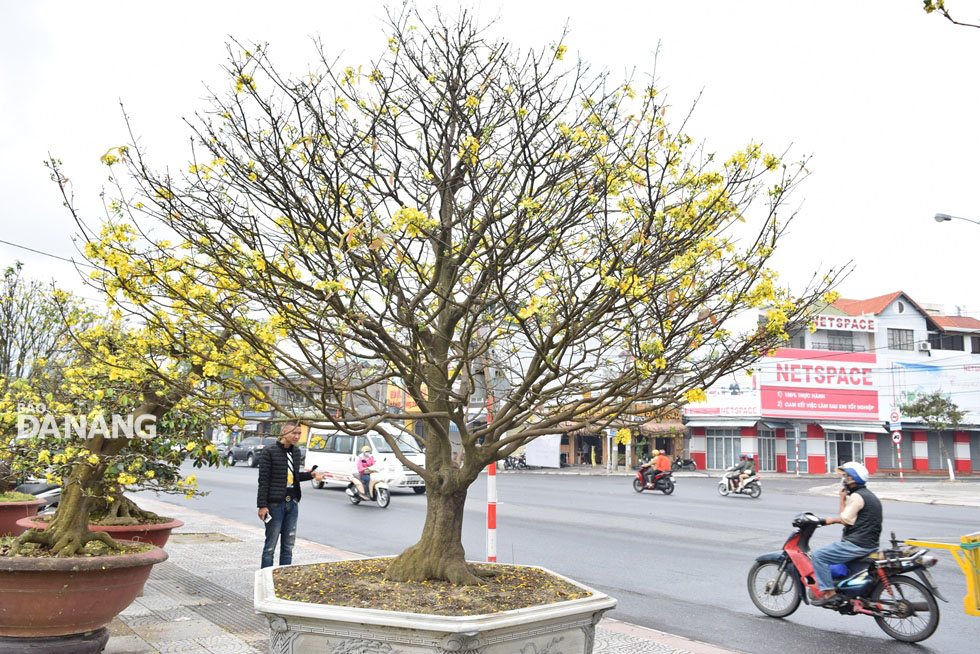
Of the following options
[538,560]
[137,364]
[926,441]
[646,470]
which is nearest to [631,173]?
[137,364]

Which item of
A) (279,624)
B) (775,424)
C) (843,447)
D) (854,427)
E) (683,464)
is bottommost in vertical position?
(279,624)

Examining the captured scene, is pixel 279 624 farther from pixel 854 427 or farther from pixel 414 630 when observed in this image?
pixel 854 427

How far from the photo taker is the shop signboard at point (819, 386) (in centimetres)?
4081

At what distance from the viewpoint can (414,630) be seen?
351cm

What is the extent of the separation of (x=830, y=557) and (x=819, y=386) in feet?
122

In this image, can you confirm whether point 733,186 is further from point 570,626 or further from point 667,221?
point 570,626

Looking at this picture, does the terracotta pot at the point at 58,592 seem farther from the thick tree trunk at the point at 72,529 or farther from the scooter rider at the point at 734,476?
the scooter rider at the point at 734,476

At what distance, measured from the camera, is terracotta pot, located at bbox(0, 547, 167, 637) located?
15.0ft

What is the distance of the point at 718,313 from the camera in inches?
170

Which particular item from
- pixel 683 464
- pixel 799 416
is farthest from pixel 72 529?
pixel 799 416

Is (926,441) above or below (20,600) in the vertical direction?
above

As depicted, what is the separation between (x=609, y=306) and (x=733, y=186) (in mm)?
1047

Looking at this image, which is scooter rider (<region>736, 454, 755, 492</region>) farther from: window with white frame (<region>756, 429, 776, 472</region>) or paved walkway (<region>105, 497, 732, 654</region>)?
window with white frame (<region>756, 429, 776, 472</region>)

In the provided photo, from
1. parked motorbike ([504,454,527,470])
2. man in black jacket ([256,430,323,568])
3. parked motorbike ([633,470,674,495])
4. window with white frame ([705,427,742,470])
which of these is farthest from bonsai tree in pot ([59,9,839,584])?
window with white frame ([705,427,742,470])
